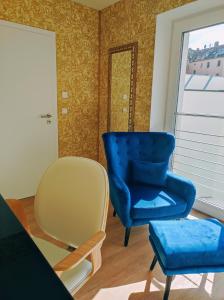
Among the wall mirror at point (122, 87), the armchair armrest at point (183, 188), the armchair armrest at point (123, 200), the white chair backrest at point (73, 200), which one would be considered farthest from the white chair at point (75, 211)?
the wall mirror at point (122, 87)

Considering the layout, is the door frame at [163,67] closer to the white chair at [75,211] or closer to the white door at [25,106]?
the white door at [25,106]

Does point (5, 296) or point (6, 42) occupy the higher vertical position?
point (6, 42)

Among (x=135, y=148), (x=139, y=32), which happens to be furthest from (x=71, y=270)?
(x=139, y=32)

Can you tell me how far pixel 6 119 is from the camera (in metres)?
2.48

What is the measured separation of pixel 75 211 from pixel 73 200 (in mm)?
56

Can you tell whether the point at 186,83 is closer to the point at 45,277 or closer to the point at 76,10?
the point at 76,10

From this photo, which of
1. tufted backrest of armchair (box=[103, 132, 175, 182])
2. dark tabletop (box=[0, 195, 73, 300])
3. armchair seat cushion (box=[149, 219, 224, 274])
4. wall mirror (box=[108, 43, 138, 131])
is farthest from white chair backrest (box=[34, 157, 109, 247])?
wall mirror (box=[108, 43, 138, 131])

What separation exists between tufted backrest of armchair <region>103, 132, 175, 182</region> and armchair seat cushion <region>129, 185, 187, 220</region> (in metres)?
0.30

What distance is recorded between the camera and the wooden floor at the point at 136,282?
1.48 meters

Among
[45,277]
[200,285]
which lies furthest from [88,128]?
[45,277]

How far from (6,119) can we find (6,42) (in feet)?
2.64

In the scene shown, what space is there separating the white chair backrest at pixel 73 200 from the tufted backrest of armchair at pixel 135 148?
948 millimetres

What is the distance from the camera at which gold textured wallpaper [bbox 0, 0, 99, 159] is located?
2518mm

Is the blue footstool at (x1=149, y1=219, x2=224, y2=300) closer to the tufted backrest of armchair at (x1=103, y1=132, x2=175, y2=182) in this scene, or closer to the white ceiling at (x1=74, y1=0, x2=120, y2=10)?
the tufted backrest of armchair at (x1=103, y1=132, x2=175, y2=182)
